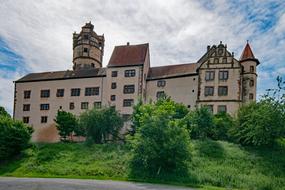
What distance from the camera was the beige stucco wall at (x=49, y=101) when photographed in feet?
229

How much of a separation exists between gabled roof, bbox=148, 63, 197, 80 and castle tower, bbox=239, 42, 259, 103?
25.3 ft

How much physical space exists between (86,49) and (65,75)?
404 inches

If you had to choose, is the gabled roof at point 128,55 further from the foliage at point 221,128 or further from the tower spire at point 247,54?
the foliage at point 221,128

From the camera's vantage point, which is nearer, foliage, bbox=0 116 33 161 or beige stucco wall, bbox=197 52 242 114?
foliage, bbox=0 116 33 161

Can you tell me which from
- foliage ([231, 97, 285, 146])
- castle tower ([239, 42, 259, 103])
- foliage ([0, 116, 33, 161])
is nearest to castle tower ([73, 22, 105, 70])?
foliage ([0, 116, 33, 161])

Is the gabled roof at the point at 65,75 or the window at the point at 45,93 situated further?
the window at the point at 45,93

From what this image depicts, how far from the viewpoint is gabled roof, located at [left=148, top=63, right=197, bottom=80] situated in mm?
66531

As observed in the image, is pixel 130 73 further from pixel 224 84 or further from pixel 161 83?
pixel 224 84

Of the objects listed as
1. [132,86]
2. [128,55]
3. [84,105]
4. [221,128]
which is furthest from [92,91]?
[221,128]

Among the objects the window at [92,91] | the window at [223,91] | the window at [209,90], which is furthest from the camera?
the window at [92,91]

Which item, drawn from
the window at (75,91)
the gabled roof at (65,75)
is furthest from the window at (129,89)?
the window at (75,91)

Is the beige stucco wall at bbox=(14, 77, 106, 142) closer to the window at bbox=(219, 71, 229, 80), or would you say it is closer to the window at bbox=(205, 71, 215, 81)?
the window at bbox=(205, 71, 215, 81)

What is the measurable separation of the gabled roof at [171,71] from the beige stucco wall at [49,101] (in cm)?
840

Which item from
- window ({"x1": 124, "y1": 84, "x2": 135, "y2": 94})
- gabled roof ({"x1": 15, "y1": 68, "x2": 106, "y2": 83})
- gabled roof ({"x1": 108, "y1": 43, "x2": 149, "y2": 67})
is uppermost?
Result: gabled roof ({"x1": 108, "y1": 43, "x2": 149, "y2": 67})
